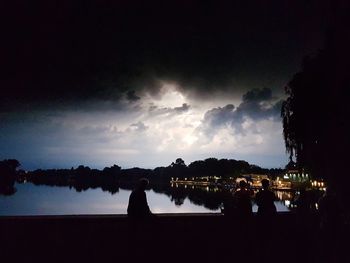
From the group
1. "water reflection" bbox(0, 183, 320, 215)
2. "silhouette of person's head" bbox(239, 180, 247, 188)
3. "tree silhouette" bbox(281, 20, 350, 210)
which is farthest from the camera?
"water reflection" bbox(0, 183, 320, 215)

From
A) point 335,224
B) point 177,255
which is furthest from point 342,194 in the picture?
point 177,255

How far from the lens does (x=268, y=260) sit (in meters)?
8.38

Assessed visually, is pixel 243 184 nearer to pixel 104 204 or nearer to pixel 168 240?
pixel 168 240

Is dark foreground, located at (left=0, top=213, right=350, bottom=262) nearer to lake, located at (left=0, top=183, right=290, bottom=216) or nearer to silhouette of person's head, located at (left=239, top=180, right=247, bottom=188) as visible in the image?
silhouette of person's head, located at (left=239, top=180, right=247, bottom=188)

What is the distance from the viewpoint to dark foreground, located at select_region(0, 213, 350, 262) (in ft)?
28.3

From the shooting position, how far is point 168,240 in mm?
10258

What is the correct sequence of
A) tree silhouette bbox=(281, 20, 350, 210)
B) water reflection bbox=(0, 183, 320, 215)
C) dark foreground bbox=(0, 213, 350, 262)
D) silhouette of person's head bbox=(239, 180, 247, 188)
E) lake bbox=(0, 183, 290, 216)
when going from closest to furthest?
1. dark foreground bbox=(0, 213, 350, 262)
2. silhouette of person's head bbox=(239, 180, 247, 188)
3. tree silhouette bbox=(281, 20, 350, 210)
4. lake bbox=(0, 183, 290, 216)
5. water reflection bbox=(0, 183, 320, 215)

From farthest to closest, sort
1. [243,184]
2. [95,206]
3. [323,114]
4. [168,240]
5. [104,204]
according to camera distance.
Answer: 1. [104,204]
2. [95,206]
3. [323,114]
4. [168,240]
5. [243,184]

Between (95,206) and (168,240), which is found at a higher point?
(168,240)

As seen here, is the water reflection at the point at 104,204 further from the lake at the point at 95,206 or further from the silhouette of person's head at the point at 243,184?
the silhouette of person's head at the point at 243,184

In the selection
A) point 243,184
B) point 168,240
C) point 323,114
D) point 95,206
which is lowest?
point 95,206

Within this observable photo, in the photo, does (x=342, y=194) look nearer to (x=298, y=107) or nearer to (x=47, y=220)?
(x=298, y=107)

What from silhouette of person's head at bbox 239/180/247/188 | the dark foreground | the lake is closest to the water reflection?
the lake

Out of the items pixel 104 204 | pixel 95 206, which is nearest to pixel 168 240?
pixel 95 206
